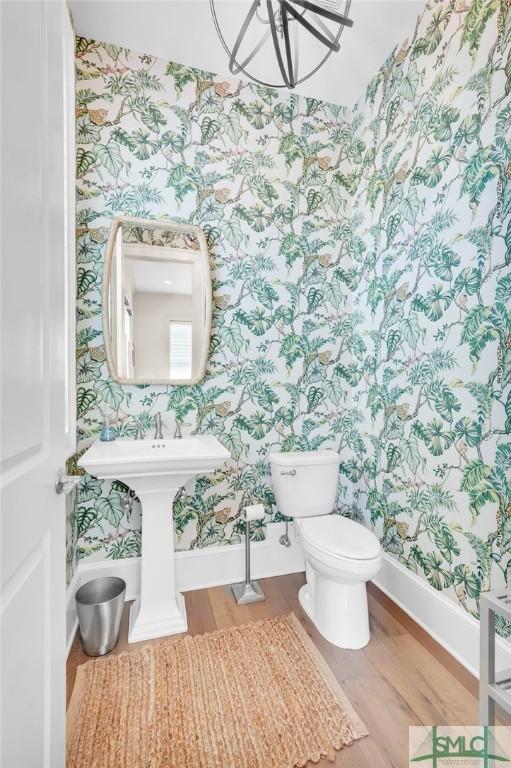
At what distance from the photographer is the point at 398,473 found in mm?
1930

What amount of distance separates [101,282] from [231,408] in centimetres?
99

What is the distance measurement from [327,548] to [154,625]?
2.97 ft

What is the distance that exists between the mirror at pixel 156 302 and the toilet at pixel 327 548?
31.3 inches

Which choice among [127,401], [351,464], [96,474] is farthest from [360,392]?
[96,474]

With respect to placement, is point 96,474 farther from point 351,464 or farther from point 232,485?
point 351,464

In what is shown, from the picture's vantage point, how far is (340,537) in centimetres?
173

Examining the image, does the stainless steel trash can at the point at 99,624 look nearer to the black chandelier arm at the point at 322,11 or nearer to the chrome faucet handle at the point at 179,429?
the chrome faucet handle at the point at 179,429

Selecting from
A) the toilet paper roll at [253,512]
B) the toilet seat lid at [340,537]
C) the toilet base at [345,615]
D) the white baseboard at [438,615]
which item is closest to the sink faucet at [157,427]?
the toilet paper roll at [253,512]

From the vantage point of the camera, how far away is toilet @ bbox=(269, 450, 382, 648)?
1591 millimetres

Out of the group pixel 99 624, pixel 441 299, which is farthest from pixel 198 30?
pixel 99 624

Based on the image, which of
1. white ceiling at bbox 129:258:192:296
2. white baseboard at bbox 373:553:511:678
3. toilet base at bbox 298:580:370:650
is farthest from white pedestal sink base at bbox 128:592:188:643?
white ceiling at bbox 129:258:192:296

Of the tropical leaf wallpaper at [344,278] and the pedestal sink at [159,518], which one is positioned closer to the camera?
the tropical leaf wallpaper at [344,278]

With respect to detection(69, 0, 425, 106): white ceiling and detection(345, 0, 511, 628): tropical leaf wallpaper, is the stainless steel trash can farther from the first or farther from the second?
detection(69, 0, 425, 106): white ceiling

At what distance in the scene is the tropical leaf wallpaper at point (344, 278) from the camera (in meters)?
1.48
